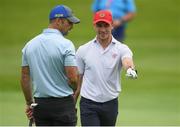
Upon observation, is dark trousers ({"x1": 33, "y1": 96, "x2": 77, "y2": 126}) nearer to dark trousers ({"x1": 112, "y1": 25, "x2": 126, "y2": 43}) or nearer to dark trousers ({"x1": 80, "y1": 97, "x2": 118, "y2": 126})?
dark trousers ({"x1": 80, "y1": 97, "x2": 118, "y2": 126})

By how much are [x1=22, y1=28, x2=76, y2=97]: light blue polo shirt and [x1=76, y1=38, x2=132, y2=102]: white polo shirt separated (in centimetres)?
70

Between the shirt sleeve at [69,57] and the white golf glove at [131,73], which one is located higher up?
the shirt sleeve at [69,57]

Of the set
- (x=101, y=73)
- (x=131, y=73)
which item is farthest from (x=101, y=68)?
(x=131, y=73)

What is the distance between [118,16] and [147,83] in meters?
4.51

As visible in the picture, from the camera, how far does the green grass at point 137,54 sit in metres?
15.9

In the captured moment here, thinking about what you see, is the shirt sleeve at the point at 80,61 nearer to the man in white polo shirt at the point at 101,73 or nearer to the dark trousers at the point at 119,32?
the man in white polo shirt at the point at 101,73

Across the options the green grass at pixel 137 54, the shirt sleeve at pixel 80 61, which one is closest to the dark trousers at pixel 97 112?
the shirt sleeve at pixel 80 61

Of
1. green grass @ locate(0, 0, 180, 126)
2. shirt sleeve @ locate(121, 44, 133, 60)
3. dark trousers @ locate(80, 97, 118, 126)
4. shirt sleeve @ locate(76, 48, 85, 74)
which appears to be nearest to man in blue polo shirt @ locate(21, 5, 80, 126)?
dark trousers @ locate(80, 97, 118, 126)

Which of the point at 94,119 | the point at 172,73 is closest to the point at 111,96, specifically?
the point at 94,119

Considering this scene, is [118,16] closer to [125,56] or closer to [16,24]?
[125,56]

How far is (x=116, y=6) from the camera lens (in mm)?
15797

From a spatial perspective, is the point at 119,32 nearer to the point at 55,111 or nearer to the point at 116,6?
the point at 116,6

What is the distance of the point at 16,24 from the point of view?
30.6 meters

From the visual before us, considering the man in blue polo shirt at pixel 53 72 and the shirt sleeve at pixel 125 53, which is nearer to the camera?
the man in blue polo shirt at pixel 53 72
